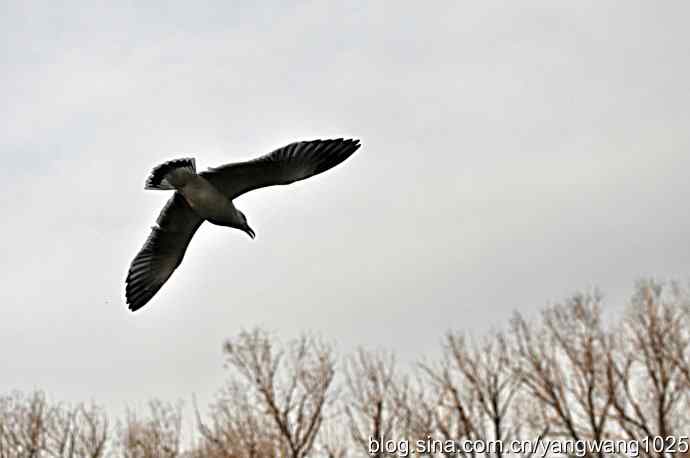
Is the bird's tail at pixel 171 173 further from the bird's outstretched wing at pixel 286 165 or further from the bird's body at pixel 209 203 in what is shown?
the bird's outstretched wing at pixel 286 165

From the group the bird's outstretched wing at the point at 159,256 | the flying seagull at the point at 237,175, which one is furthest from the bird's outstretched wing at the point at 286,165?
the bird's outstretched wing at the point at 159,256

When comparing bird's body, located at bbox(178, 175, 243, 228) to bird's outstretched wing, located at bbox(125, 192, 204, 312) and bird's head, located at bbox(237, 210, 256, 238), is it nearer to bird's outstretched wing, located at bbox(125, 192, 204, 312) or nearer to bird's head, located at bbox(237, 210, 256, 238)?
bird's head, located at bbox(237, 210, 256, 238)

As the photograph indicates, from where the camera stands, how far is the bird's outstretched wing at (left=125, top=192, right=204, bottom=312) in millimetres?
9758

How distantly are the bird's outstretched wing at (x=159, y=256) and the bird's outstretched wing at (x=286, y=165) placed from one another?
107 cm

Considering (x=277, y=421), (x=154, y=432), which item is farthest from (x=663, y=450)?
(x=154, y=432)

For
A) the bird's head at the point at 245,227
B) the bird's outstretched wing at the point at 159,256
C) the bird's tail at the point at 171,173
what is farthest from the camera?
the bird's outstretched wing at the point at 159,256

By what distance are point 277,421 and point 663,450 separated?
9.55 m

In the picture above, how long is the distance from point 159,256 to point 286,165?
2.08m

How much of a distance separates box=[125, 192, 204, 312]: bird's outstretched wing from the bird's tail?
1.28 metres

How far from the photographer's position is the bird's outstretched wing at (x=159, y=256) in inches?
384

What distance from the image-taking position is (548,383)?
26016 millimetres

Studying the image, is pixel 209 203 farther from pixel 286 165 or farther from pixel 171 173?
pixel 286 165

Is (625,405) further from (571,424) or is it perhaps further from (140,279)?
(140,279)

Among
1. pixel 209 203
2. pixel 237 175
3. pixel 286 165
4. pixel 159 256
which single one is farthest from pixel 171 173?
pixel 159 256
